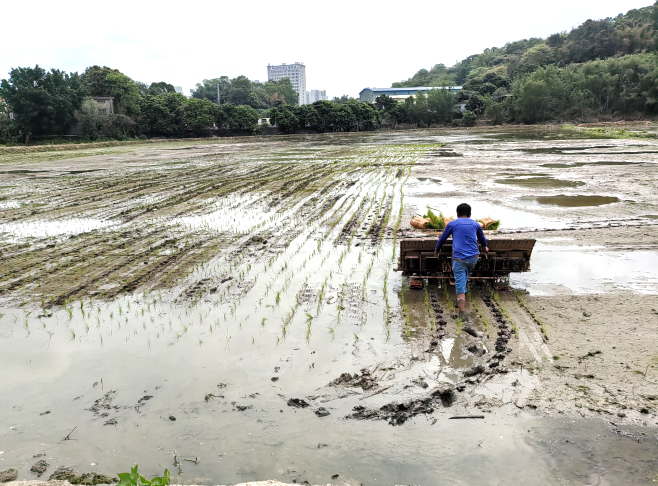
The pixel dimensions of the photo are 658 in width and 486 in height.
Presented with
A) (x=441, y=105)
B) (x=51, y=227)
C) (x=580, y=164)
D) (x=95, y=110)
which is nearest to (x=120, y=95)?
(x=95, y=110)

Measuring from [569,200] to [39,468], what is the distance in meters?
13.6

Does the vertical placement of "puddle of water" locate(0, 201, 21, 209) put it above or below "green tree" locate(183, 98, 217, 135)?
below

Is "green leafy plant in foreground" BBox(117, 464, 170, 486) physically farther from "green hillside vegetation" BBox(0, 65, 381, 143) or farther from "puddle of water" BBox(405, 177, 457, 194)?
"green hillside vegetation" BBox(0, 65, 381, 143)

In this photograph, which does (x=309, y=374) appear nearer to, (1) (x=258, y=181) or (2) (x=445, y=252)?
(2) (x=445, y=252)

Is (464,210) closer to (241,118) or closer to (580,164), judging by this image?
(580,164)

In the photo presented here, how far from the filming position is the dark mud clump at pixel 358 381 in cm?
447

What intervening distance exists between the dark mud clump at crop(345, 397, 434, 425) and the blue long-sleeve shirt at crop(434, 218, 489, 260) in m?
2.47

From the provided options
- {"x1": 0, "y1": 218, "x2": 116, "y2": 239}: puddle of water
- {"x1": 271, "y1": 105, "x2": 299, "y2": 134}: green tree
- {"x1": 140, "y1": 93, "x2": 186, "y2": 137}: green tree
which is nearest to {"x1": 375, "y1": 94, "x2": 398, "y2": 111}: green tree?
{"x1": 271, "y1": 105, "x2": 299, "y2": 134}: green tree

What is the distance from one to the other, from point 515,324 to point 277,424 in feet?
10.8

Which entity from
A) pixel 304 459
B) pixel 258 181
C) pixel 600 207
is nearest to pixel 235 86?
pixel 258 181

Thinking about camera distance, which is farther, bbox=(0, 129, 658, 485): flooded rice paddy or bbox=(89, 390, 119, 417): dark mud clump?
bbox=(89, 390, 119, 417): dark mud clump

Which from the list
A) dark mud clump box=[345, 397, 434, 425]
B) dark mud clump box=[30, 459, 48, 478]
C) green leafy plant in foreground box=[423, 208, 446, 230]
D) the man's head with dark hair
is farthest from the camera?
green leafy plant in foreground box=[423, 208, 446, 230]

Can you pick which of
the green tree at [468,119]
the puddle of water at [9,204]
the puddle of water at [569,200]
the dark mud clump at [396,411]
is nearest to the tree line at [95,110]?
the green tree at [468,119]

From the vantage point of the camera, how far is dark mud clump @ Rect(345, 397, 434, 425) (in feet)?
Result: 13.1
